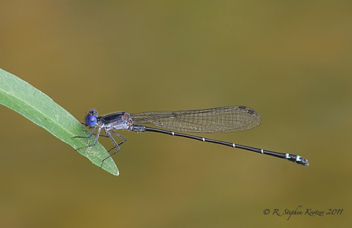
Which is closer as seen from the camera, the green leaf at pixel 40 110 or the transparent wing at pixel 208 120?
the green leaf at pixel 40 110

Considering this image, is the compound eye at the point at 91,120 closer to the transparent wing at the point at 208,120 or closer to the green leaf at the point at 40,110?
the transparent wing at the point at 208,120

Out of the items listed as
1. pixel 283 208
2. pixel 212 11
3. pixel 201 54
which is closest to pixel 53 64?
pixel 201 54

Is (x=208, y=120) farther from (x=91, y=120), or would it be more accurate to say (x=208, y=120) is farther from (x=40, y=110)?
(x=40, y=110)

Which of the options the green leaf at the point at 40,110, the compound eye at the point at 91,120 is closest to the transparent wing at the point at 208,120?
the compound eye at the point at 91,120

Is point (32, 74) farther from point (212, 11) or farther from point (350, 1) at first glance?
point (350, 1)

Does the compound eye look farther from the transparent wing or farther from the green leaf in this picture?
the green leaf

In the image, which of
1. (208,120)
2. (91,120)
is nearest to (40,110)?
(91,120)

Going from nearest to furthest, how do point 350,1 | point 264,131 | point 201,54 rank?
point 264,131, point 201,54, point 350,1

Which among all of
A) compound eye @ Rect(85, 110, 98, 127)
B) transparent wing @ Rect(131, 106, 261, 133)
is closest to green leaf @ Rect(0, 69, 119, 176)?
compound eye @ Rect(85, 110, 98, 127)
